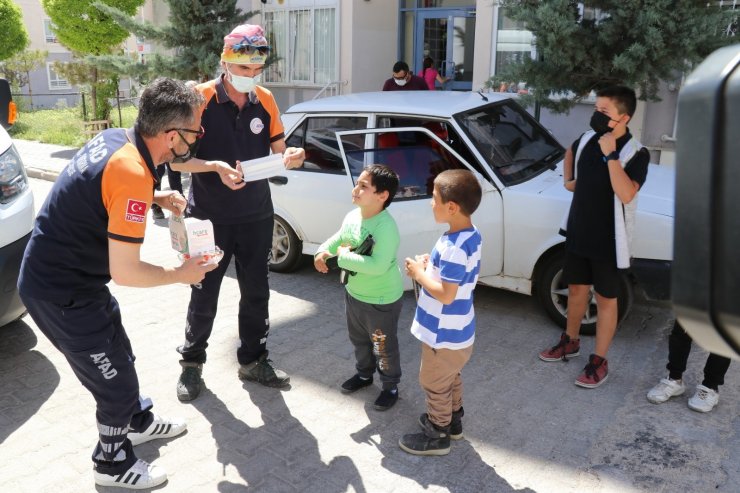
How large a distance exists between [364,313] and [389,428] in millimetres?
654

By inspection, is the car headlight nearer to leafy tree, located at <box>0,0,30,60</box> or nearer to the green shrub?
the green shrub

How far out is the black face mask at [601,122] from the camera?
3.88m

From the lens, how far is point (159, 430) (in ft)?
11.7

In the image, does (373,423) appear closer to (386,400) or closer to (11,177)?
(386,400)

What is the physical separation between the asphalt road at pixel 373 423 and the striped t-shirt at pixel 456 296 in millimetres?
677

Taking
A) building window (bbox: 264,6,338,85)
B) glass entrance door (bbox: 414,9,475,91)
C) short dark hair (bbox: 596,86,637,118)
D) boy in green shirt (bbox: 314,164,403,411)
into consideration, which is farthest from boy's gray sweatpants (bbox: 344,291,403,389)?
building window (bbox: 264,6,338,85)

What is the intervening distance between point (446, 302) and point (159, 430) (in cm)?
172

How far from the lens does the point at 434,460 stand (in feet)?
11.2

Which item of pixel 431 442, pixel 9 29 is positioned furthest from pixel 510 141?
pixel 9 29

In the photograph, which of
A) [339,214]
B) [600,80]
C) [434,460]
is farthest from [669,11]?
[434,460]

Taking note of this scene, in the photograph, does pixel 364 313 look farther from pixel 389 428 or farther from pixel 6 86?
pixel 6 86

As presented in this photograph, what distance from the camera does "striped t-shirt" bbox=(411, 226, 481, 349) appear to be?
3.04 metres

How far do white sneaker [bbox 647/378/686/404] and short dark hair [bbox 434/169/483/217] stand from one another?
1.81 metres

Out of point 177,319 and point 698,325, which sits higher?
point 698,325
